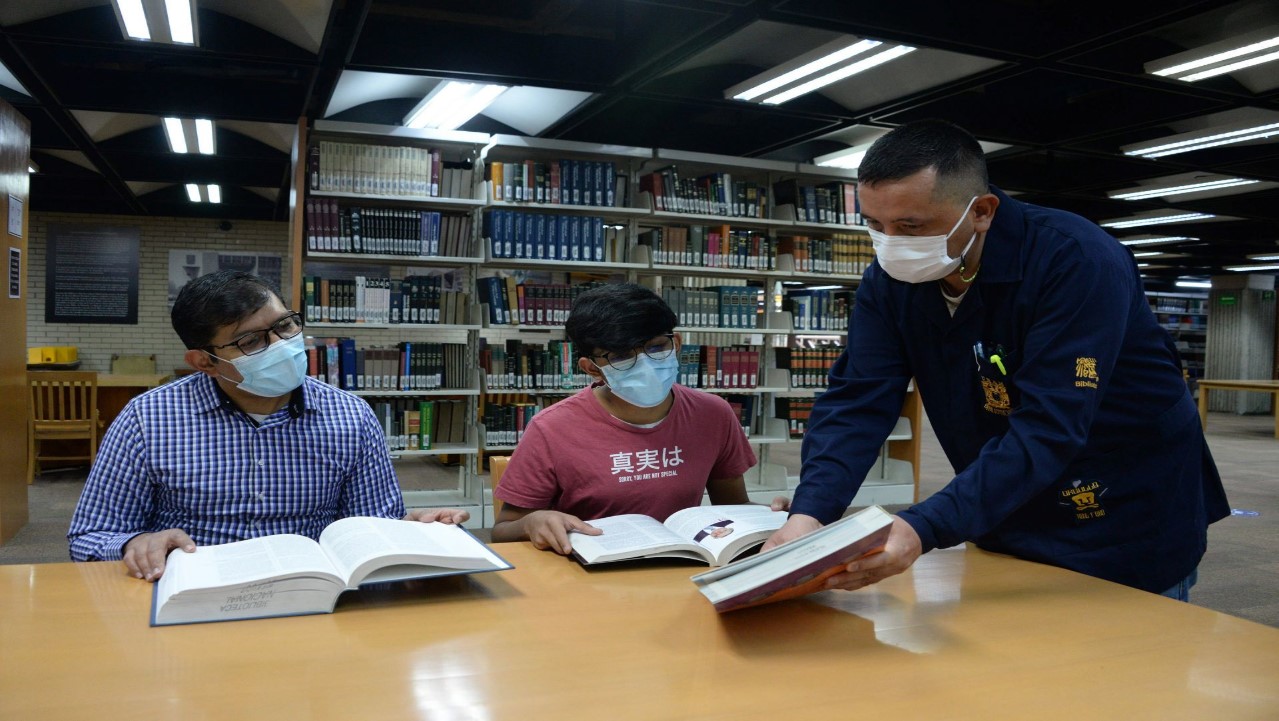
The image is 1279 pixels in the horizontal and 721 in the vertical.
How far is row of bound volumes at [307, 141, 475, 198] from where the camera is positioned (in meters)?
5.18

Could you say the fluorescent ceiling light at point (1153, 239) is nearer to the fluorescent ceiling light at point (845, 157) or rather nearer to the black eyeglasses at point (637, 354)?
the fluorescent ceiling light at point (845, 157)

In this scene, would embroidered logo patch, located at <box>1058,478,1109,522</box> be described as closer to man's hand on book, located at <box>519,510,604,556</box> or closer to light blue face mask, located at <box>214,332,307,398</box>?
man's hand on book, located at <box>519,510,604,556</box>

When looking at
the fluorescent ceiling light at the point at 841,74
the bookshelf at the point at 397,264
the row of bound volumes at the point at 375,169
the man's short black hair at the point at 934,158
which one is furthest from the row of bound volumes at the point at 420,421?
the man's short black hair at the point at 934,158

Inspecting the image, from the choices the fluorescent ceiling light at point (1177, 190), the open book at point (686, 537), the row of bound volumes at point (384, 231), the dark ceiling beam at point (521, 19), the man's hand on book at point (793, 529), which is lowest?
the open book at point (686, 537)

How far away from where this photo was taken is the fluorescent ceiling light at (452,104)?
19.7 ft

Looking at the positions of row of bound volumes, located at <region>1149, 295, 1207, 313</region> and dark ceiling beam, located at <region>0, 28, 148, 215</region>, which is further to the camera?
row of bound volumes, located at <region>1149, 295, 1207, 313</region>

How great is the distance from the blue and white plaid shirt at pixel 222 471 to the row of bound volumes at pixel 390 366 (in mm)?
3433

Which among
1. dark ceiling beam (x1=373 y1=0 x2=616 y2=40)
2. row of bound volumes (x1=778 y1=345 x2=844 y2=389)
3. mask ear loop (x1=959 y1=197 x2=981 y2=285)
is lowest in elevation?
row of bound volumes (x1=778 y1=345 x2=844 y2=389)

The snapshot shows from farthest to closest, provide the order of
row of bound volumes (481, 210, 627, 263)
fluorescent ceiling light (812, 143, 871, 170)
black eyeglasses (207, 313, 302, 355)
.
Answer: fluorescent ceiling light (812, 143, 871, 170)
row of bound volumes (481, 210, 627, 263)
black eyeglasses (207, 313, 302, 355)

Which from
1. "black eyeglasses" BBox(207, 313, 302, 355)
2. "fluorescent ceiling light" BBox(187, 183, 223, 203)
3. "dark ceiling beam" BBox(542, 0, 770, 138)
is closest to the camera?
"black eyeglasses" BBox(207, 313, 302, 355)

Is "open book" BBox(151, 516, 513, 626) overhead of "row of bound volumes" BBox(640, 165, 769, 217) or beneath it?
beneath

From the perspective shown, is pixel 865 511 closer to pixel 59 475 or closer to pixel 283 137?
pixel 283 137

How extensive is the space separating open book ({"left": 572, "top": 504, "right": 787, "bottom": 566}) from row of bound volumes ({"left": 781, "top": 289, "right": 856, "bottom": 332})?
16.2 ft

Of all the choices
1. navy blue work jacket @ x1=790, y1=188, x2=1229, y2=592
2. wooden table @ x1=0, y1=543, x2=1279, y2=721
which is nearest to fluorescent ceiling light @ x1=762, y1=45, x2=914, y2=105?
navy blue work jacket @ x1=790, y1=188, x2=1229, y2=592
